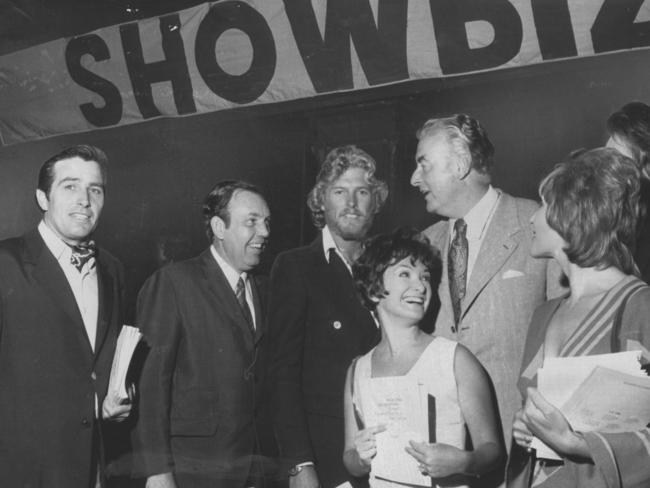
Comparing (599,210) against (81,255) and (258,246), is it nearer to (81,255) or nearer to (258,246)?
(258,246)

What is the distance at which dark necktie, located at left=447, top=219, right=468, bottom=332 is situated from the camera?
2973 millimetres

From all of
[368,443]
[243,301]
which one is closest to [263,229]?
[243,301]

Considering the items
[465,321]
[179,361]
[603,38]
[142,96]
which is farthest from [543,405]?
[142,96]

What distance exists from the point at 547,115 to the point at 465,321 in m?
1.53

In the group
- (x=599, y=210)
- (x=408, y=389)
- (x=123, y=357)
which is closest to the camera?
(x=599, y=210)

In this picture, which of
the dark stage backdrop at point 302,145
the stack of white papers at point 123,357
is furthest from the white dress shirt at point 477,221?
the stack of white papers at point 123,357

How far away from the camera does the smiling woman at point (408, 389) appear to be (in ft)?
8.09

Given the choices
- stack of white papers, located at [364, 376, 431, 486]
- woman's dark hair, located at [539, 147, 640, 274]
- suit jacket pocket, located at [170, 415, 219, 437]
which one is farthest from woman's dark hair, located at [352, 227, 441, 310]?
suit jacket pocket, located at [170, 415, 219, 437]

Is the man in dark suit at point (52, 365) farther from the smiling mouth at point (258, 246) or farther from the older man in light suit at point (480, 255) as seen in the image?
the older man in light suit at point (480, 255)

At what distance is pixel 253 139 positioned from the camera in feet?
14.6

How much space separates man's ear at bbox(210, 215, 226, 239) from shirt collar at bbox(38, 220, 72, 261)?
72cm

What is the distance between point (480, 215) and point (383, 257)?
529mm

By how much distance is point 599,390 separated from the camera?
6.42 feet

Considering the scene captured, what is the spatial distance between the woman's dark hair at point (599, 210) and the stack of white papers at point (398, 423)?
0.65 meters
